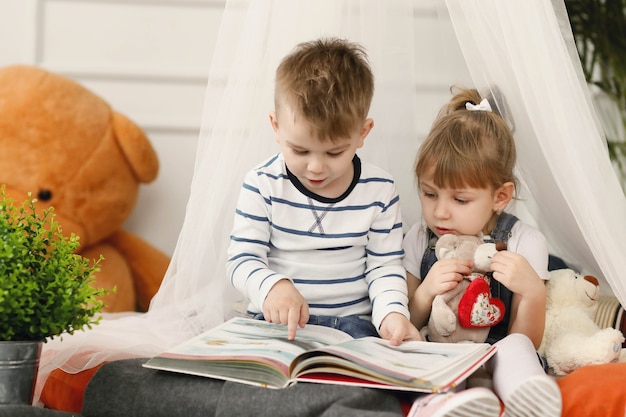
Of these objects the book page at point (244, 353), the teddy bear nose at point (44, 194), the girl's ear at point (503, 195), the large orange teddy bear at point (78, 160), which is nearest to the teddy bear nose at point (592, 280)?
the girl's ear at point (503, 195)

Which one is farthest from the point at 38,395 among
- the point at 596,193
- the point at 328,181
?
the point at 596,193

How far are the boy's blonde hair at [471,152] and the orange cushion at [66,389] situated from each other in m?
0.72

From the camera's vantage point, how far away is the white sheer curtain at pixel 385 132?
4.46 feet

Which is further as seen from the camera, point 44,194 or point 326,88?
point 44,194

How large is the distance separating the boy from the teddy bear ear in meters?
0.63

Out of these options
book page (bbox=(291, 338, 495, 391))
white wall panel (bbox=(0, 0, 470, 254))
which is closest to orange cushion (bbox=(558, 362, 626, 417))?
book page (bbox=(291, 338, 495, 391))

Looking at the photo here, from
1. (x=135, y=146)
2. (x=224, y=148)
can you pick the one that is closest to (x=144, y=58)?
(x=135, y=146)

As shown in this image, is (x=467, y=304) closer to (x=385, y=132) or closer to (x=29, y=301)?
(x=385, y=132)

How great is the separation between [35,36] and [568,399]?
5.60ft

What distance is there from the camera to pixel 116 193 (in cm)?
202

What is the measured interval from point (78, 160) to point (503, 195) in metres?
1.06

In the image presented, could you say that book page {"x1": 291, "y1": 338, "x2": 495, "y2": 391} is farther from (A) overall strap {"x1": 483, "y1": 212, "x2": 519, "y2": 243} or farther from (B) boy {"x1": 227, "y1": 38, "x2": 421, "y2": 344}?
(A) overall strap {"x1": 483, "y1": 212, "x2": 519, "y2": 243}

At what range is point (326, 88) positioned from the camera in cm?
134

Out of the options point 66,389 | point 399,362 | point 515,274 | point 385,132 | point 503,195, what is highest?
point 385,132
